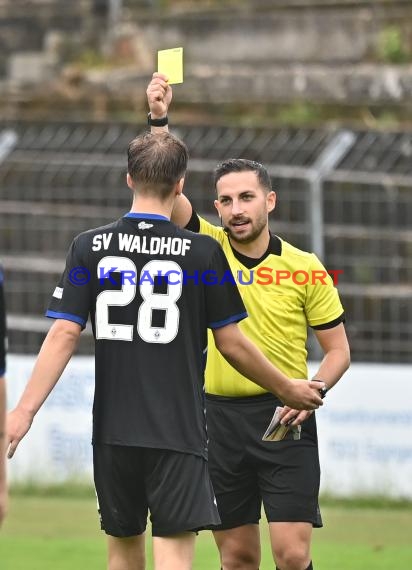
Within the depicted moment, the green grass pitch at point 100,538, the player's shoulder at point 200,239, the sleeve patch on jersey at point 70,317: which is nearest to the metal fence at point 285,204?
the green grass pitch at point 100,538

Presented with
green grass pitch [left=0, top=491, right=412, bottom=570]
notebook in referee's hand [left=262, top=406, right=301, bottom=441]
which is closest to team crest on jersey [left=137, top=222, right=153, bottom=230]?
notebook in referee's hand [left=262, top=406, right=301, bottom=441]

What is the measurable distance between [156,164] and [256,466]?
2.03 m

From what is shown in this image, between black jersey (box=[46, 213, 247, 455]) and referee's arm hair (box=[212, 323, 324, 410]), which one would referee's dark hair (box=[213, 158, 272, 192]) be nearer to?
referee's arm hair (box=[212, 323, 324, 410])

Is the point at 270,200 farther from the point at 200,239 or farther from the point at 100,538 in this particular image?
the point at 100,538

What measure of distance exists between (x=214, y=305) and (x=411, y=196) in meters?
8.46

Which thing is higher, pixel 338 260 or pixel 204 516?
pixel 338 260

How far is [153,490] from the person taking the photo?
592 centimetres

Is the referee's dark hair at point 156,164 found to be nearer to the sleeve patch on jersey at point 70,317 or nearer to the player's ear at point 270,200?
the sleeve patch on jersey at point 70,317

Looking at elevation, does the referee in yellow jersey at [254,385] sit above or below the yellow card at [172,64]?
below

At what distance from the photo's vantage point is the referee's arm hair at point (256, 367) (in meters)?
6.04

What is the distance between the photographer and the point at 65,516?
12164mm

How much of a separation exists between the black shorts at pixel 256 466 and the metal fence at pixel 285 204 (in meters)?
6.22

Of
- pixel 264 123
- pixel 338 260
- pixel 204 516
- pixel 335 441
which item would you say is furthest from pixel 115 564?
pixel 264 123

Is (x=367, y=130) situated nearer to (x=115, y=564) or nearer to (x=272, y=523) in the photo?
(x=272, y=523)
